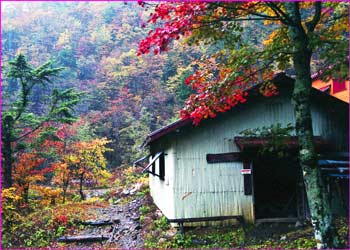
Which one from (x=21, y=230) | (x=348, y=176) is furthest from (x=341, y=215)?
(x=21, y=230)

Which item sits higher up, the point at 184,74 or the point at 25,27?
the point at 25,27

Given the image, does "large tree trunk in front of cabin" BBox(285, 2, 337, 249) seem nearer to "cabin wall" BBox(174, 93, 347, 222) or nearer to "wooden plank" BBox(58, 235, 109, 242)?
"cabin wall" BBox(174, 93, 347, 222)

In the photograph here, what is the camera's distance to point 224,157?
11148 mm

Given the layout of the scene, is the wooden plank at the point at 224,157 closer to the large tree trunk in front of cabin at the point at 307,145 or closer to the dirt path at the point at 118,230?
the dirt path at the point at 118,230

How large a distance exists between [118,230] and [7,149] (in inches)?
266

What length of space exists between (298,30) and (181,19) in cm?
245

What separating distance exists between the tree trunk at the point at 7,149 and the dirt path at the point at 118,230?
4.17 m

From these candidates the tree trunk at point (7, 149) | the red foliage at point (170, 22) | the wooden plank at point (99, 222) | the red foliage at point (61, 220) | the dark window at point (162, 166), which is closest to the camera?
the red foliage at point (170, 22)

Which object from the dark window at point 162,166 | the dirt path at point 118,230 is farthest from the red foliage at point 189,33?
the dark window at point 162,166

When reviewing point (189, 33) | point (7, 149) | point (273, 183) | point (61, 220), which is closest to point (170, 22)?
point (189, 33)

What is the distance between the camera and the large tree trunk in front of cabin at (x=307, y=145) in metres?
6.34

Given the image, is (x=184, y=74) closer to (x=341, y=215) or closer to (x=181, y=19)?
(x=341, y=215)

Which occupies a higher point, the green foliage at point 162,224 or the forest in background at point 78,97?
the forest in background at point 78,97

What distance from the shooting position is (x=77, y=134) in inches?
1196
